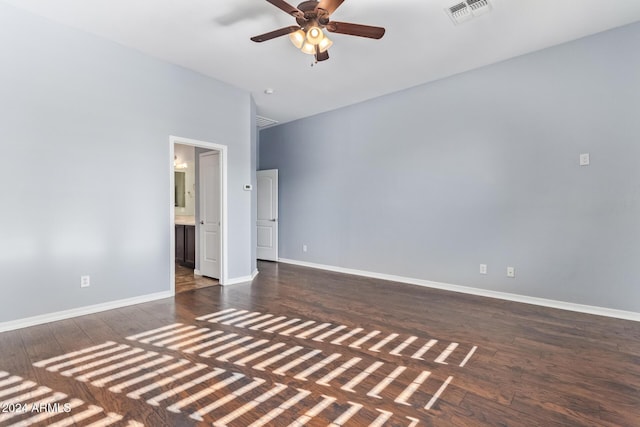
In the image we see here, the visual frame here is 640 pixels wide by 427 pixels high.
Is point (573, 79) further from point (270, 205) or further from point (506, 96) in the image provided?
point (270, 205)

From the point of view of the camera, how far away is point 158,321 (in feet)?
10.2

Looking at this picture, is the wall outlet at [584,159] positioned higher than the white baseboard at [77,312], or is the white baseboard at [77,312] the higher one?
the wall outlet at [584,159]

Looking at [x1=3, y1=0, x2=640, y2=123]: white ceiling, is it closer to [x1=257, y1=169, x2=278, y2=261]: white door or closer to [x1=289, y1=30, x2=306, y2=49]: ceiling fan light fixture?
[x1=289, y1=30, x2=306, y2=49]: ceiling fan light fixture

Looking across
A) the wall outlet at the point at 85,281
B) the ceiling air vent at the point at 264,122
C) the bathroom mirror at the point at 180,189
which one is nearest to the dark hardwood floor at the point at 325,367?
the wall outlet at the point at 85,281

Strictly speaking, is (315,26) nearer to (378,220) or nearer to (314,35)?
(314,35)

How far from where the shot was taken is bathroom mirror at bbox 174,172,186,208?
732 centimetres

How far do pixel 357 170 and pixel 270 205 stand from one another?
7.48 feet

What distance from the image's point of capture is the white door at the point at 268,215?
6695 mm

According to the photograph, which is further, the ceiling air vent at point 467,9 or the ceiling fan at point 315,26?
the ceiling air vent at point 467,9

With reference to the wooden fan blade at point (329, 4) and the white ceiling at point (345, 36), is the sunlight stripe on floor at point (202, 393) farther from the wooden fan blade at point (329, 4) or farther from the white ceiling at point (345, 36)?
the white ceiling at point (345, 36)

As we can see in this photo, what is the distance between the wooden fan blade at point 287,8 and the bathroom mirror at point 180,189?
19.1ft

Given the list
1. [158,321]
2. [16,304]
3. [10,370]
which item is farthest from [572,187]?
[16,304]

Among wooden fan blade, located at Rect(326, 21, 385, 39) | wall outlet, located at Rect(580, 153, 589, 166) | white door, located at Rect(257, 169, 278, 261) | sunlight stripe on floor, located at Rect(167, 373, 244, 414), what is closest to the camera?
sunlight stripe on floor, located at Rect(167, 373, 244, 414)

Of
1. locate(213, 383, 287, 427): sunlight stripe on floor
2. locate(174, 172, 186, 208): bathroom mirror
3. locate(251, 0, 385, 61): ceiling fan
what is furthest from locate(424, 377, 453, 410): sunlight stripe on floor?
locate(174, 172, 186, 208): bathroom mirror
